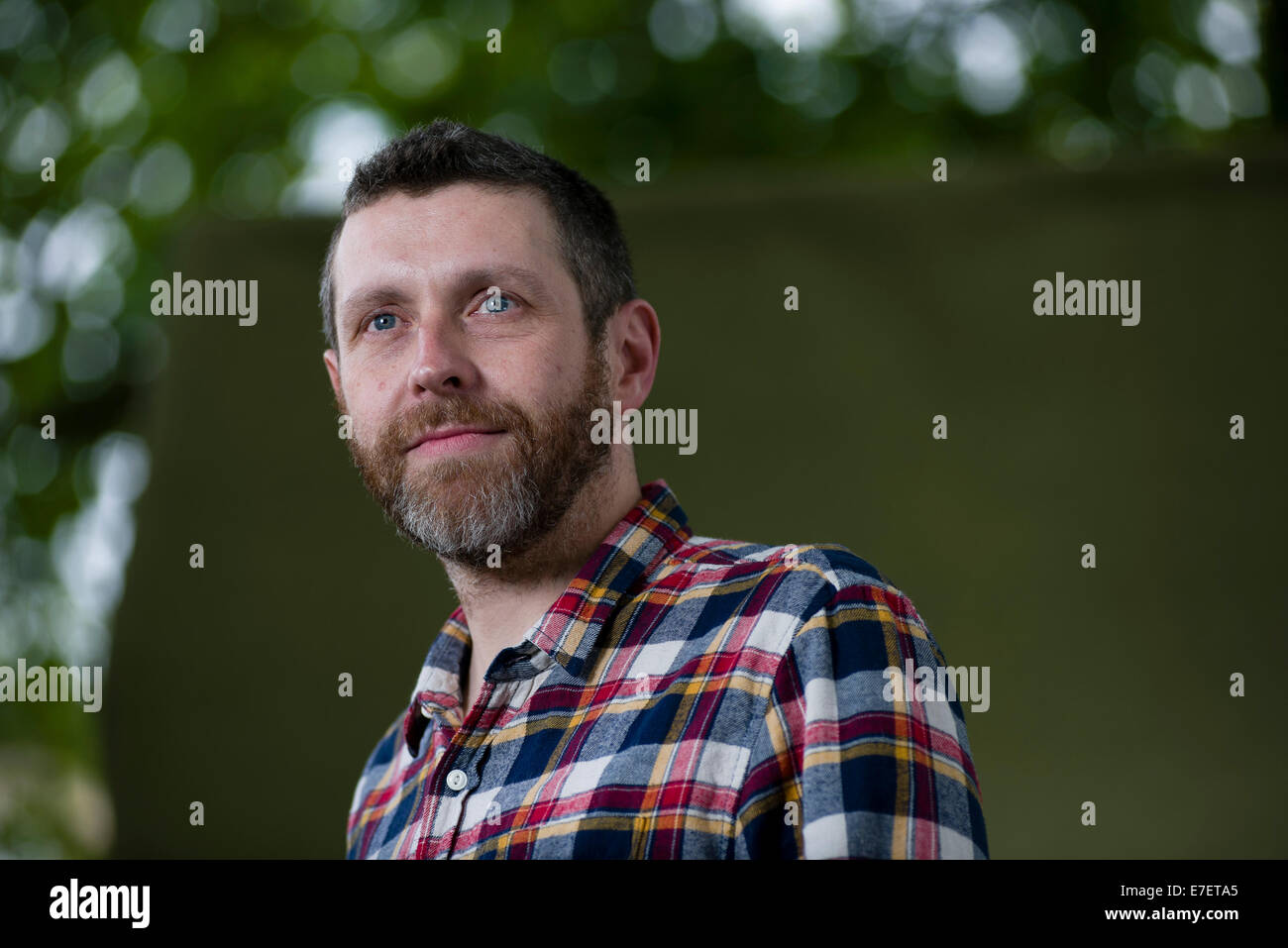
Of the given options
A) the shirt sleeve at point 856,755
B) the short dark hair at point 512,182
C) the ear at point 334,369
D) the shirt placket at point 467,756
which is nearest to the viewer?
the shirt sleeve at point 856,755

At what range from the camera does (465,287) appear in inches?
41.9

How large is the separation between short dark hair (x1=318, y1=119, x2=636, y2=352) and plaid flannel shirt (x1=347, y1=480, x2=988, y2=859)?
0.26 meters

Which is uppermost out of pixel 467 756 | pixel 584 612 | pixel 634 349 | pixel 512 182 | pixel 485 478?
pixel 512 182

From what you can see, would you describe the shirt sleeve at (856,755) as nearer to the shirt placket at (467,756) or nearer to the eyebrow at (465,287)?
the shirt placket at (467,756)

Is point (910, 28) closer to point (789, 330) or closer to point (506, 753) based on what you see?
point (789, 330)

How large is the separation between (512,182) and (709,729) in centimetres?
54

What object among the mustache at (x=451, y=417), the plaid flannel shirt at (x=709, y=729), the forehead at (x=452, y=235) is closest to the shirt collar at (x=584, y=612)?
the plaid flannel shirt at (x=709, y=729)

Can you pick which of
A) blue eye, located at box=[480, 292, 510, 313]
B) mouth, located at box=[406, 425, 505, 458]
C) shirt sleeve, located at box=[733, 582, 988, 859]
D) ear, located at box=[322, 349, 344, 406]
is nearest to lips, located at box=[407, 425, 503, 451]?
mouth, located at box=[406, 425, 505, 458]

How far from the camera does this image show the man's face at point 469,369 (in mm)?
1063

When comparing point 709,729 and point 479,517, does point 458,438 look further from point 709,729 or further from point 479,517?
point 709,729

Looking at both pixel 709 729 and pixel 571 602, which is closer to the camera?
pixel 709 729

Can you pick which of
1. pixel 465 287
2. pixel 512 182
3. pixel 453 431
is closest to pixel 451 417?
pixel 453 431

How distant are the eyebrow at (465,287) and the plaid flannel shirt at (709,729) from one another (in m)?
0.24
